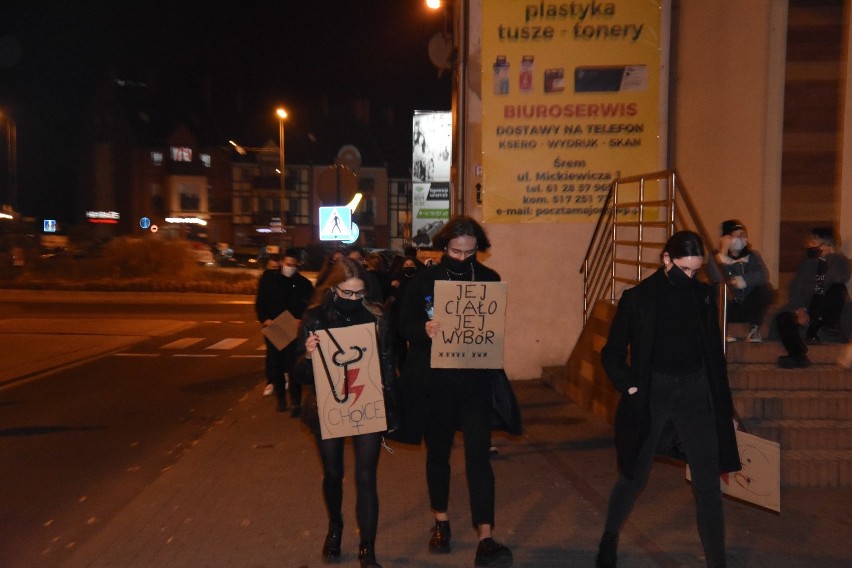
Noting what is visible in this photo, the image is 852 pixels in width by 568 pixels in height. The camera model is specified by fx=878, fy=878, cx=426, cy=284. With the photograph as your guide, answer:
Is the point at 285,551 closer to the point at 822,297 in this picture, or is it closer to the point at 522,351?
the point at 822,297

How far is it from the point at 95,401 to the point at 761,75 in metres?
8.70

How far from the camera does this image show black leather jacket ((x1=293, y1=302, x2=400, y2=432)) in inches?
194

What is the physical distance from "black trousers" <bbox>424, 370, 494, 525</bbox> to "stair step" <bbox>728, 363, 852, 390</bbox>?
3.31m

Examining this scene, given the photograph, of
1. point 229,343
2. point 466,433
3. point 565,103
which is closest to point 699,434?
point 466,433

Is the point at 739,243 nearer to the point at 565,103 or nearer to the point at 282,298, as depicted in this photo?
the point at 565,103

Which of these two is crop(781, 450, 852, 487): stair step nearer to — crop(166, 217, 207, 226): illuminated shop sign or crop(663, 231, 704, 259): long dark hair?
crop(663, 231, 704, 259): long dark hair

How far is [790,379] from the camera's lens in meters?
7.54

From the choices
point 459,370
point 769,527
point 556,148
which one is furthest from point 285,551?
point 556,148

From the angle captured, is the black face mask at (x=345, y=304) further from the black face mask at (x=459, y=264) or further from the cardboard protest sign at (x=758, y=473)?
the cardboard protest sign at (x=758, y=473)

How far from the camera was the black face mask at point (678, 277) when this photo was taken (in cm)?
463

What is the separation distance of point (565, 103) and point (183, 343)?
9.75 m

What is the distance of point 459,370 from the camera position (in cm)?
508

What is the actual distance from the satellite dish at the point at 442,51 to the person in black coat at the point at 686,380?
→ 10827 millimetres

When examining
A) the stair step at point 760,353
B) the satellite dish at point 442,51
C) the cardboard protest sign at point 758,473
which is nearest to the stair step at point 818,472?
the stair step at point 760,353
